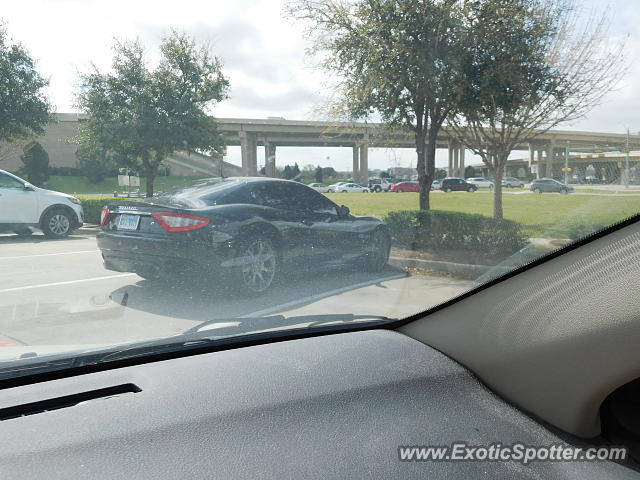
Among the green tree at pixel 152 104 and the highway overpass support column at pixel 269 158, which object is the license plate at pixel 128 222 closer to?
the green tree at pixel 152 104

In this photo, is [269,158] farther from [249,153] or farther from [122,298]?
[122,298]

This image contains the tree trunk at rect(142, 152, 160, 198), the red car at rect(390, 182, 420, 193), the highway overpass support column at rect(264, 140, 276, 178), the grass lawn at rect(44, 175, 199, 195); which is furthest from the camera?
the red car at rect(390, 182, 420, 193)

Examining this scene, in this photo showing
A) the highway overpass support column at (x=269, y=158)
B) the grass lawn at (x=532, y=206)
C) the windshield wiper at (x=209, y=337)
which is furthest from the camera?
the highway overpass support column at (x=269, y=158)

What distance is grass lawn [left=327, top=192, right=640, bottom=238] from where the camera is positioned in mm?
2461

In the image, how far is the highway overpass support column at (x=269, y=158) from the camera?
12.6 ft

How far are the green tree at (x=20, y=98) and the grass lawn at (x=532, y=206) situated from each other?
6.78ft

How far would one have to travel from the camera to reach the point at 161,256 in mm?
3484

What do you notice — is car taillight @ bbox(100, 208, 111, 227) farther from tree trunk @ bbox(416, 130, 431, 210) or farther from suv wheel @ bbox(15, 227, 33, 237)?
tree trunk @ bbox(416, 130, 431, 210)

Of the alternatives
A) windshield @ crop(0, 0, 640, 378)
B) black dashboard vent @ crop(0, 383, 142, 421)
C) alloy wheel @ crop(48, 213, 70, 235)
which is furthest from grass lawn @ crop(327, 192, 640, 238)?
black dashboard vent @ crop(0, 383, 142, 421)

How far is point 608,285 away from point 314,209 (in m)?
2.16

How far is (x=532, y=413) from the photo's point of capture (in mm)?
2303

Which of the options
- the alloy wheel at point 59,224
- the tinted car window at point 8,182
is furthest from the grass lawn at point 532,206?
the tinted car window at point 8,182

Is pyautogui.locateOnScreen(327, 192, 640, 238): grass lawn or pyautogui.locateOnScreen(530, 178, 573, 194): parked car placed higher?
pyautogui.locateOnScreen(530, 178, 573, 194): parked car

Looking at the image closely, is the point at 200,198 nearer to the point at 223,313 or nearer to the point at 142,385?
the point at 223,313
